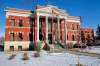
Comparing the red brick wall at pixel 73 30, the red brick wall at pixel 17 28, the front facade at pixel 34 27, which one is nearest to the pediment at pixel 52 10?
the front facade at pixel 34 27

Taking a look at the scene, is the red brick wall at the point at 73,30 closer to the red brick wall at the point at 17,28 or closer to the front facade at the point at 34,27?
the front facade at the point at 34,27

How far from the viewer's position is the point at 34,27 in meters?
38.4

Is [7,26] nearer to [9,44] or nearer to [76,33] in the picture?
[9,44]

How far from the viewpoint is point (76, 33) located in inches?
1812

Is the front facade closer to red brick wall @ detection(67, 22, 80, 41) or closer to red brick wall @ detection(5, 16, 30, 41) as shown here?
red brick wall @ detection(5, 16, 30, 41)

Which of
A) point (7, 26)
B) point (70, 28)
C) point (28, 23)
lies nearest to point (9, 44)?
point (7, 26)

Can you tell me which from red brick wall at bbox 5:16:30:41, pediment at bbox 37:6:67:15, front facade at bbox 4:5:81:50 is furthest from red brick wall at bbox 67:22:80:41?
red brick wall at bbox 5:16:30:41

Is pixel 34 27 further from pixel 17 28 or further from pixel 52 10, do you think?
pixel 52 10

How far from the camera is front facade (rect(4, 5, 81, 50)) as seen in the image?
36375 mm

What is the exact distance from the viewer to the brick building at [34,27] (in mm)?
36375

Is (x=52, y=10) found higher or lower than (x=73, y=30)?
higher

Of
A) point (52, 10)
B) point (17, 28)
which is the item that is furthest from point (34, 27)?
point (52, 10)

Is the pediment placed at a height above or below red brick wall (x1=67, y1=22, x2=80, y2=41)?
above

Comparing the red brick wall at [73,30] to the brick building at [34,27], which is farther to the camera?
the red brick wall at [73,30]
